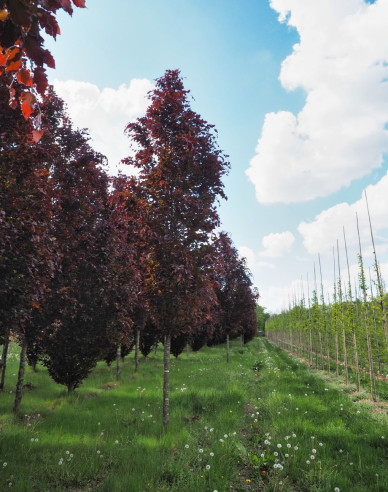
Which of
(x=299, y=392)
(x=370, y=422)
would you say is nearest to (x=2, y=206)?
(x=370, y=422)

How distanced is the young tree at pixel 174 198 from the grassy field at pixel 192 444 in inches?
56.3

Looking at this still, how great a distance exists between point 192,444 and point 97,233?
676 centimetres

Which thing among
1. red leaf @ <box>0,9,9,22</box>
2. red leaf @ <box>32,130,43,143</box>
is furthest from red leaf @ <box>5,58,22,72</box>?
red leaf @ <box>32,130,43,143</box>

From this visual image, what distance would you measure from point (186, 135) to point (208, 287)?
3.92m

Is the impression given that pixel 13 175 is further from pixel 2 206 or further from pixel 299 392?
pixel 299 392

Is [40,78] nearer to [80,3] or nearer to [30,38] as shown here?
[30,38]

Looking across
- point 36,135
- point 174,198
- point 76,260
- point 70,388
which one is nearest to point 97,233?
point 76,260

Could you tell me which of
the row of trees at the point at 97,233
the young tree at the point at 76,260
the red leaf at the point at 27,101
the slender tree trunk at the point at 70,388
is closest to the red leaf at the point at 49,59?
the red leaf at the point at 27,101

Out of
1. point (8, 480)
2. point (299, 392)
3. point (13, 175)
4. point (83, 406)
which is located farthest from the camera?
point (299, 392)

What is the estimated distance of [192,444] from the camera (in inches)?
249

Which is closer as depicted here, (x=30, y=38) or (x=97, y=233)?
(x=30, y=38)

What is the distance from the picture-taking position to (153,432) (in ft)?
22.8

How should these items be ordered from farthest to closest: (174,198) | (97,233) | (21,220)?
1. (97,233)
2. (174,198)
3. (21,220)

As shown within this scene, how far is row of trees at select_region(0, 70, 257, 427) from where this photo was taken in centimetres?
623
